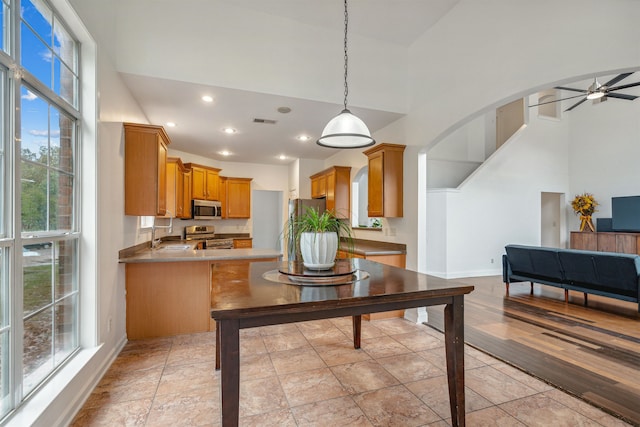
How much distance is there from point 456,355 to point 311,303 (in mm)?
943

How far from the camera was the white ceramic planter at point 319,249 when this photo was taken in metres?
2.01

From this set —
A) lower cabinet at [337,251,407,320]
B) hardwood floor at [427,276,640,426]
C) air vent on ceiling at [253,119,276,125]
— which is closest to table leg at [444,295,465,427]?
hardwood floor at [427,276,640,426]

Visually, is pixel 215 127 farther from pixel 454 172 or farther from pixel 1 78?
pixel 454 172

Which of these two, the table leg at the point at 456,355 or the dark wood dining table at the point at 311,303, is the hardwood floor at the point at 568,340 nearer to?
the table leg at the point at 456,355

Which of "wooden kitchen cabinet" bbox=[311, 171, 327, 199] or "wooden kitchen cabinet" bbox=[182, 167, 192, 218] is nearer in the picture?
"wooden kitchen cabinet" bbox=[182, 167, 192, 218]

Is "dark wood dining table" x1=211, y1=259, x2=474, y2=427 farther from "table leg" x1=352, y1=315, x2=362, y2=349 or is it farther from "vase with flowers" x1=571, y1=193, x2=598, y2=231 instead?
"vase with flowers" x1=571, y1=193, x2=598, y2=231

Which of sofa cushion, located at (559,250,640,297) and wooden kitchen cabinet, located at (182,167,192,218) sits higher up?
wooden kitchen cabinet, located at (182,167,192,218)

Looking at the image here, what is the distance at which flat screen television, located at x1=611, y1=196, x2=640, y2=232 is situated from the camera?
6.57m

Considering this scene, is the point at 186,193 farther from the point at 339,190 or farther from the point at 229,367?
the point at 229,367

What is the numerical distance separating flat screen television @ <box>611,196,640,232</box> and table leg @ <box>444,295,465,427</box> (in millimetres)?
7552

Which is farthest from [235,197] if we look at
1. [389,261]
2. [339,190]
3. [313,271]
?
[313,271]

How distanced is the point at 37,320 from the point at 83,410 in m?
0.68

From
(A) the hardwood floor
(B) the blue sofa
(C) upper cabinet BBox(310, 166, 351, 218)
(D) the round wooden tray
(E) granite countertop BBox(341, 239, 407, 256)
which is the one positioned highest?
(C) upper cabinet BBox(310, 166, 351, 218)

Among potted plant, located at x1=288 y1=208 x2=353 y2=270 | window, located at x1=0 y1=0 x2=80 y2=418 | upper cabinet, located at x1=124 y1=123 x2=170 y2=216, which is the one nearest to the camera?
window, located at x1=0 y1=0 x2=80 y2=418
